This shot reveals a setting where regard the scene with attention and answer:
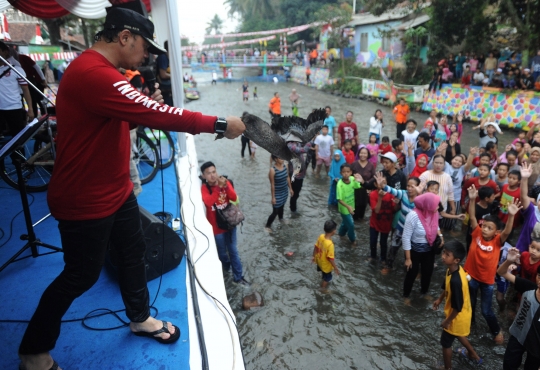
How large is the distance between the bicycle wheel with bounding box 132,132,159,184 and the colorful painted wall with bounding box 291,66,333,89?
2857 centimetres

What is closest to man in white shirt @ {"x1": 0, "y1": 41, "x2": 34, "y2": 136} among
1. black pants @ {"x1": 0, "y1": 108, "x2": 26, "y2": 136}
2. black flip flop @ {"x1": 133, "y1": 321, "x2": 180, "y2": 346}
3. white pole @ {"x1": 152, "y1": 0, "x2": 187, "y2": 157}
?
black pants @ {"x1": 0, "y1": 108, "x2": 26, "y2": 136}

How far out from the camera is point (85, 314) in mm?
2734

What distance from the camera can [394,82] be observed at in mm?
24031

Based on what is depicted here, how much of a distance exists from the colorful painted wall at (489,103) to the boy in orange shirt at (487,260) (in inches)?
501

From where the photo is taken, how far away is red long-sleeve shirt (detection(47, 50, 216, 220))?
172cm

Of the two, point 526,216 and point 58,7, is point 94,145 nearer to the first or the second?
point 526,216

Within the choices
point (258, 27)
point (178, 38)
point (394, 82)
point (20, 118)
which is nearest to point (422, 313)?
point (178, 38)

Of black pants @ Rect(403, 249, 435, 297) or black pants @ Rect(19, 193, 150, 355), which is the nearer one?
black pants @ Rect(19, 193, 150, 355)

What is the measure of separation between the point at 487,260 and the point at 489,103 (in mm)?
14520

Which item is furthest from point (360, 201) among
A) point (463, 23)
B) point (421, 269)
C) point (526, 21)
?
point (463, 23)

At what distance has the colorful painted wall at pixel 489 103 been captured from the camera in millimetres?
14375

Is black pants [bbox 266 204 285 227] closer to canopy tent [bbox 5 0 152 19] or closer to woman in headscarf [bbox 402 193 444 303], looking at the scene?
woman in headscarf [bbox 402 193 444 303]

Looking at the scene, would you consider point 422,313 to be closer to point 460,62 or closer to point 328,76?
point 460,62

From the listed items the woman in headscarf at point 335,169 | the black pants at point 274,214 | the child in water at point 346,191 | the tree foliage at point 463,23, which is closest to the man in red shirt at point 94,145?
the child in water at point 346,191
